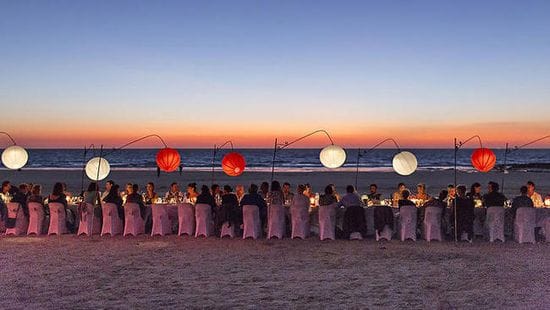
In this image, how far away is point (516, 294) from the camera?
844 centimetres

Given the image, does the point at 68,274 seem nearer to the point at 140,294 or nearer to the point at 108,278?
the point at 108,278

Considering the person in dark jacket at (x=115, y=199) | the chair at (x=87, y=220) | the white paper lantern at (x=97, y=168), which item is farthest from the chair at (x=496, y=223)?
the chair at (x=87, y=220)

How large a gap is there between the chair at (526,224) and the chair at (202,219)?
6566mm

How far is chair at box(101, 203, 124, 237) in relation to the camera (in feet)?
44.7

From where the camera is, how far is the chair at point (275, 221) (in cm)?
1323

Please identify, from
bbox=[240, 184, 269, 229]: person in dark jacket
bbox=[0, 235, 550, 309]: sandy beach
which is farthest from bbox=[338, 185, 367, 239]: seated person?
bbox=[240, 184, 269, 229]: person in dark jacket

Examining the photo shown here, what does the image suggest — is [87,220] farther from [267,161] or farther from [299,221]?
[267,161]

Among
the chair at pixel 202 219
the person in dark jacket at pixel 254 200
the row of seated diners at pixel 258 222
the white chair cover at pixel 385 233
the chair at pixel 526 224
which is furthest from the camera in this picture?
the chair at pixel 202 219

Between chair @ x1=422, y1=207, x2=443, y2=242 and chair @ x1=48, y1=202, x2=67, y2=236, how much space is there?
810cm

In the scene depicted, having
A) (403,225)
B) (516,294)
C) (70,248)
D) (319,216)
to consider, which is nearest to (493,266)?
(516,294)

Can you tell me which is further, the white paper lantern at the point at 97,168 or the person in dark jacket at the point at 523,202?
the white paper lantern at the point at 97,168

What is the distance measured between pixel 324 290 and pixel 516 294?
2.65 m

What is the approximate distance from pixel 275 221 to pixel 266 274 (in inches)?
141

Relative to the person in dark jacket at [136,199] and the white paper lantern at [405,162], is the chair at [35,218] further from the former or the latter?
the white paper lantern at [405,162]
